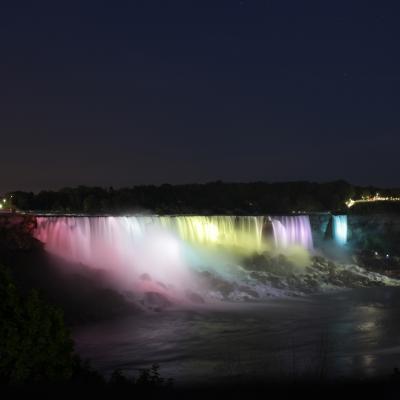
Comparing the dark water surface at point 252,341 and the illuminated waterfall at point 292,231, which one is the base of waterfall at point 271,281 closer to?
the dark water surface at point 252,341

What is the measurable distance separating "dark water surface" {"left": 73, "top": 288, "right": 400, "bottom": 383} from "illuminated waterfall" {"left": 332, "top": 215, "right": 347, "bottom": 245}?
66.0 feet

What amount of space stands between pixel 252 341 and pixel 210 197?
45.2 metres

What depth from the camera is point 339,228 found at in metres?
47.3

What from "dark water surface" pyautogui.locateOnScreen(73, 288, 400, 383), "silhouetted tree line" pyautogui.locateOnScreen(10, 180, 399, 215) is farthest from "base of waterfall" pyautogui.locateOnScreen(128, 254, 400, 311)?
"silhouetted tree line" pyautogui.locateOnScreen(10, 180, 399, 215)

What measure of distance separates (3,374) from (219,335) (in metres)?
11.5

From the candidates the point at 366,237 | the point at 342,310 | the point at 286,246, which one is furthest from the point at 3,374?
the point at 366,237

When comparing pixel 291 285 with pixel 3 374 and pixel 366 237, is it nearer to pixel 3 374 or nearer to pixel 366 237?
pixel 366 237

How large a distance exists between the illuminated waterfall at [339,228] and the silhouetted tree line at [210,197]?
1048 centimetres

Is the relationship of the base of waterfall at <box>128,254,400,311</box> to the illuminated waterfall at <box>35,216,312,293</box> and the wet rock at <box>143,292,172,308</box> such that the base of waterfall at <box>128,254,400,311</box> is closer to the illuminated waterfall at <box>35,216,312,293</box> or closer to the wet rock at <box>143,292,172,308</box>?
the wet rock at <box>143,292,172,308</box>

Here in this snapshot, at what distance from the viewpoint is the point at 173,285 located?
29359 mm

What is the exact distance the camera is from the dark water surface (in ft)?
50.8

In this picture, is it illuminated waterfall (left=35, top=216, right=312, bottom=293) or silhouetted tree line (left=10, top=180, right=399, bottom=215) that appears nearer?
illuminated waterfall (left=35, top=216, right=312, bottom=293)

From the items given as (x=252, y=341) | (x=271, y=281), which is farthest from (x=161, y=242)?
(x=252, y=341)

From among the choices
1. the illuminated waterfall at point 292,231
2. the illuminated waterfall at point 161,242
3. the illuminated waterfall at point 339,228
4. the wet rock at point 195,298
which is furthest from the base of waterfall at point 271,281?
the illuminated waterfall at point 339,228
